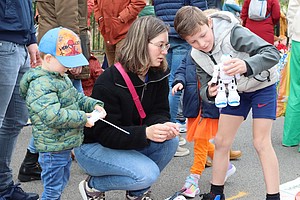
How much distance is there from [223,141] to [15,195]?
1.52 m

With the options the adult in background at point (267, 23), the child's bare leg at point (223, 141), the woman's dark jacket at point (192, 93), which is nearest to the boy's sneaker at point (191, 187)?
the child's bare leg at point (223, 141)

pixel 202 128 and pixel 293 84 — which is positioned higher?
pixel 202 128

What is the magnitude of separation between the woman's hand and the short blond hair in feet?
1.95

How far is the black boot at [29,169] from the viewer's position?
386cm

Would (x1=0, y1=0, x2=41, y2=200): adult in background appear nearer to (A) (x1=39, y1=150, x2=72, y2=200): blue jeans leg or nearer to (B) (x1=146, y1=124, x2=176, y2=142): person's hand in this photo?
(A) (x1=39, y1=150, x2=72, y2=200): blue jeans leg

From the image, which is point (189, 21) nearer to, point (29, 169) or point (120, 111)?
point (120, 111)

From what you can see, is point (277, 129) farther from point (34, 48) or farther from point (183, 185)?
point (34, 48)

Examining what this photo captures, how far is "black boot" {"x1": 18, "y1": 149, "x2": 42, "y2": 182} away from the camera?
3.86 m

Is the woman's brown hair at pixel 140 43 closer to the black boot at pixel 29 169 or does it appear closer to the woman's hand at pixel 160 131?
the woman's hand at pixel 160 131

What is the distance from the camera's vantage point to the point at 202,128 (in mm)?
3854

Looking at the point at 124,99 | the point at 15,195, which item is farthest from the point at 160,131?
the point at 15,195

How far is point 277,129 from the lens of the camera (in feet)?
18.9

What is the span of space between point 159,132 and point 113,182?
483 millimetres

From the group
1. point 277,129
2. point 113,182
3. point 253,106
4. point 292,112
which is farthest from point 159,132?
point 277,129
